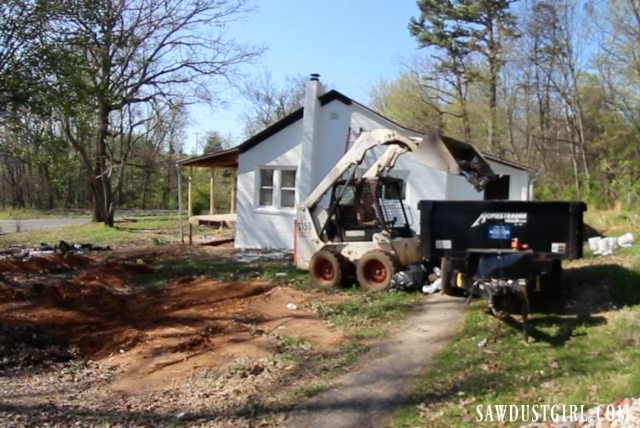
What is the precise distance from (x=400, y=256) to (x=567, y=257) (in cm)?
356

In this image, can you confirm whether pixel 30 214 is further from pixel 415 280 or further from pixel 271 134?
pixel 415 280

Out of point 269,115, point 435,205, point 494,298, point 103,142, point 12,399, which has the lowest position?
point 12,399

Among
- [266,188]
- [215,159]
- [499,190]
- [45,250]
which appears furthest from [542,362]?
[45,250]

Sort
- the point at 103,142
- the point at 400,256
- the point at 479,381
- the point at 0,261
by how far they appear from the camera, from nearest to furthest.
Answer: the point at 479,381, the point at 400,256, the point at 0,261, the point at 103,142

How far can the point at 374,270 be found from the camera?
40.2 feet

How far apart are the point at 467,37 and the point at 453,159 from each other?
31.2 m

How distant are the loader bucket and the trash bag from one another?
1946 millimetres

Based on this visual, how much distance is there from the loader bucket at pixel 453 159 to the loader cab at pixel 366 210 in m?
1.63

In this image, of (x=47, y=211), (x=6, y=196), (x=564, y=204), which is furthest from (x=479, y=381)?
(x=6, y=196)

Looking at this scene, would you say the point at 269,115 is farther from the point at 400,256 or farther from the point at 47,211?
the point at 400,256

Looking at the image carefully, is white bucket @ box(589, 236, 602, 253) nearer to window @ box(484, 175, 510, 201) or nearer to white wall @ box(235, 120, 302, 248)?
window @ box(484, 175, 510, 201)

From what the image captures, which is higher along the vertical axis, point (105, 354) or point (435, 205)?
point (435, 205)

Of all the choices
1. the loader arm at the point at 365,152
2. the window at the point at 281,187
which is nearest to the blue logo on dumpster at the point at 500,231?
the loader arm at the point at 365,152

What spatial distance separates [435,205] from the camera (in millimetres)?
9914
